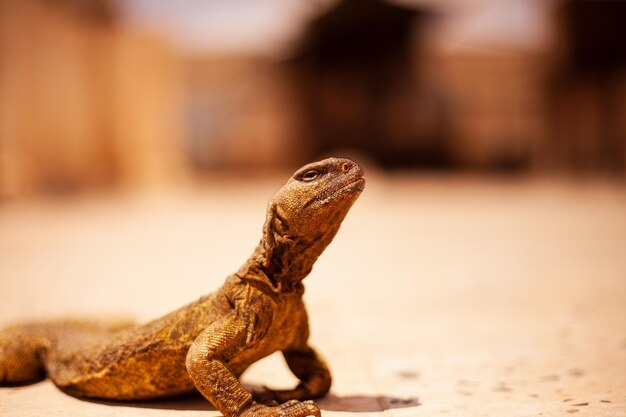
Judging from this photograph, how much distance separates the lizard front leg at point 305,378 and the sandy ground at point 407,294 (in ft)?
0.24

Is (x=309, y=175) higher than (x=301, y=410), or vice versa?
(x=309, y=175)

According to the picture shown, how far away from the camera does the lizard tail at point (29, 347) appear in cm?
320

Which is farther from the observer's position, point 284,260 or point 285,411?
point 284,260

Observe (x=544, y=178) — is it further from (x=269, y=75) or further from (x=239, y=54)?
(x=239, y=54)

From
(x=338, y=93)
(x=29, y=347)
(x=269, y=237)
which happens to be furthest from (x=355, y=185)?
(x=338, y=93)

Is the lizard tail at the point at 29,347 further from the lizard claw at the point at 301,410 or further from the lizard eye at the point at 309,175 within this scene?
the lizard eye at the point at 309,175

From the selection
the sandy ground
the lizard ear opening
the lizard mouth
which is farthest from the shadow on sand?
the lizard mouth

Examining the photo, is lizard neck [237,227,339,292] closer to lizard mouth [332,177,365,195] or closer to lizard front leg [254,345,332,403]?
lizard mouth [332,177,365,195]

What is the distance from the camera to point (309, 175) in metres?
2.67

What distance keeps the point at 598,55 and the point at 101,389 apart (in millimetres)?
27102

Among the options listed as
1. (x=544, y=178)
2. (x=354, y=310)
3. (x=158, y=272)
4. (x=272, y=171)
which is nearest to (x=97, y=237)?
(x=158, y=272)

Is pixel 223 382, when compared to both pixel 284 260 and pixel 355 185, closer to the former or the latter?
pixel 284 260

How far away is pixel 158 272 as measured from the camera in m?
7.51

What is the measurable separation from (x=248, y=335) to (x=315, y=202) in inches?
22.7
